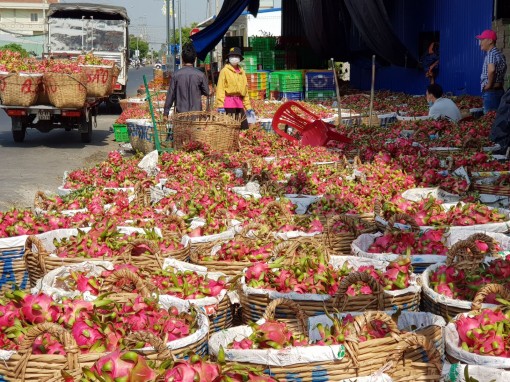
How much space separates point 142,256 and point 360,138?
19.5 feet

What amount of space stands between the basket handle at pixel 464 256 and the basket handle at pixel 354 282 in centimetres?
54

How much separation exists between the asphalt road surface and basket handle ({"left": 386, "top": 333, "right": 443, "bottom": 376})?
780 cm

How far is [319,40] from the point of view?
657 inches

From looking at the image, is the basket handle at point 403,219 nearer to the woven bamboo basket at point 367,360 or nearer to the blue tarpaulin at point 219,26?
the woven bamboo basket at point 367,360

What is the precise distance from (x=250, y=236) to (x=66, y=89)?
1122cm

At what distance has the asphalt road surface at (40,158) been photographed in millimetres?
11484

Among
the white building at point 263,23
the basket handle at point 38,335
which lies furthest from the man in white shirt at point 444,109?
the white building at point 263,23

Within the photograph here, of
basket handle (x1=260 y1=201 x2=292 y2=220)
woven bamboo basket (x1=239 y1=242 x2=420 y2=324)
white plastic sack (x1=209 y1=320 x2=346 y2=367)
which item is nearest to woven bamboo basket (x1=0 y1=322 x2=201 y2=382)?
white plastic sack (x1=209 y1=320 x2=346 y2=367)

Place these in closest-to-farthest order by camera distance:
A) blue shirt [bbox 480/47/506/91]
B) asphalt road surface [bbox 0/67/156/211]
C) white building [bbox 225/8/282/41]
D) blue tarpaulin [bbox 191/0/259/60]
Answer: blue shirt [bbox 480/47/506/91] < asphalt road surface [bbox 0/67/156/211] < blue tarpaulin [bbox 191/0/259/60] < white building [bbox 225/8/282/41]

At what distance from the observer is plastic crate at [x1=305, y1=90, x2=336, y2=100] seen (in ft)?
61.9

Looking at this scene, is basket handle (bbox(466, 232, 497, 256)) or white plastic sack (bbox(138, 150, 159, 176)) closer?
basket handle (bbox(466, 232, 497, 256))

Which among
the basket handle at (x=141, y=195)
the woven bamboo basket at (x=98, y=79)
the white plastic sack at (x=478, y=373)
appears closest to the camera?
the white plastic sack at (x=478, y=373)

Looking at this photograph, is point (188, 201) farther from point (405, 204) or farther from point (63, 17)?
point (63, 17)

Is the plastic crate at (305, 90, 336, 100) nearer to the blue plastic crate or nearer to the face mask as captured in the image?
the blue plastic crate
